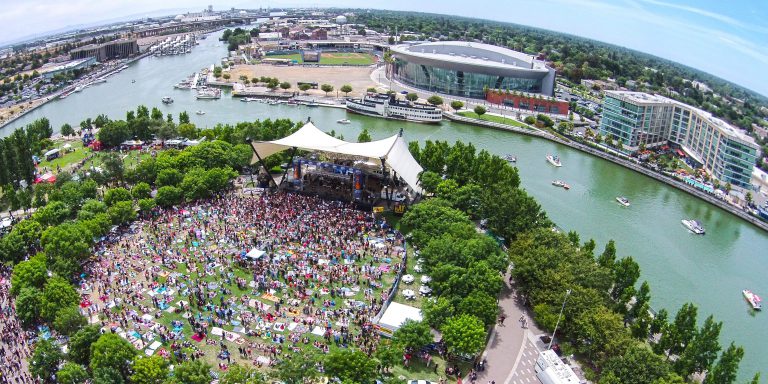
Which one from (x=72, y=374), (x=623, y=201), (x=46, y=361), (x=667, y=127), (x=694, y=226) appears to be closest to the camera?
(x=72, y=374)

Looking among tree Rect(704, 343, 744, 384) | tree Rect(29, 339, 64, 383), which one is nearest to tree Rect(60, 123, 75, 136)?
tree Rect(29, 339, 64, 383)

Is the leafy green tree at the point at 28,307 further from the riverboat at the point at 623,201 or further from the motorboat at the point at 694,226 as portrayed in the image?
the motorboat at the point at 694,226

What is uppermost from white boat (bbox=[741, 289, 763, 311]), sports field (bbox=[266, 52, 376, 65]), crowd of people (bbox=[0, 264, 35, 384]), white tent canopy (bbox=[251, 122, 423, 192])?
sports field (bbox=[266, 52, 376, 65])

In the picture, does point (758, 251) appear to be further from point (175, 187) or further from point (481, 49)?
point (481, 49)

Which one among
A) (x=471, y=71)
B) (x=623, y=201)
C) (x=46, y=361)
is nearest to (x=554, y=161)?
(x=623, y=201)

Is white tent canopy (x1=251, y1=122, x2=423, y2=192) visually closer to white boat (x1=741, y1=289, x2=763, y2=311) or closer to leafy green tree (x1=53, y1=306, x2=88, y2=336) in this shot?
leafy green tree (x1=53, y1=306, x2=88, y2=336)

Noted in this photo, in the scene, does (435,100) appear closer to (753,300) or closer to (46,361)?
(753,300)
